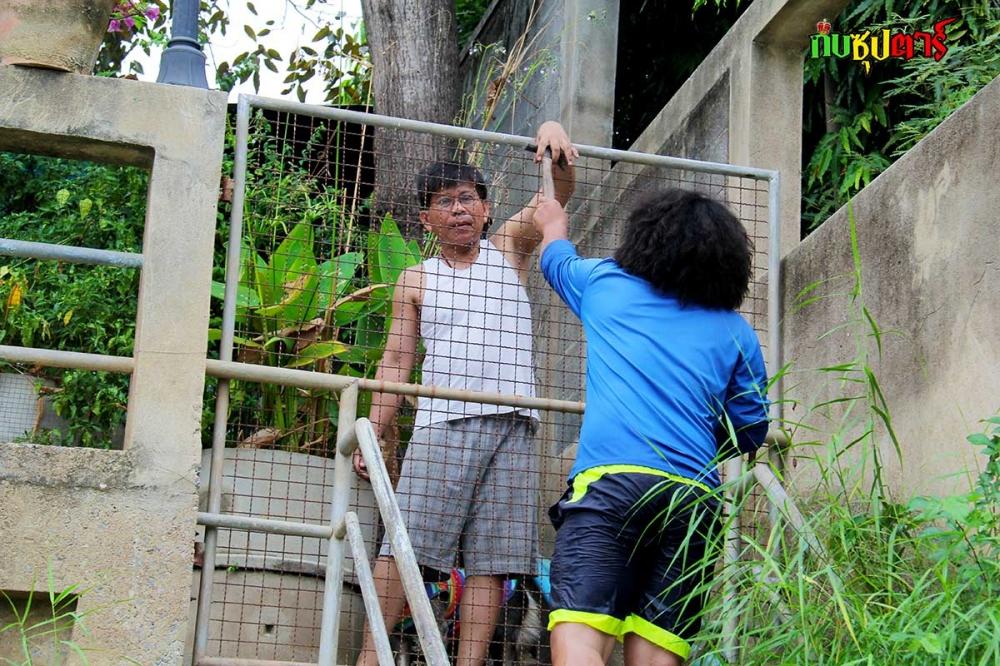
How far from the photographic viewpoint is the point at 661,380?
11.6ft

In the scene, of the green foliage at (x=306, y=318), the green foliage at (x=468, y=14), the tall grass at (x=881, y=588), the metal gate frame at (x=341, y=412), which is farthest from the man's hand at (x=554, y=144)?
the green foliage at (x=468, y=14)

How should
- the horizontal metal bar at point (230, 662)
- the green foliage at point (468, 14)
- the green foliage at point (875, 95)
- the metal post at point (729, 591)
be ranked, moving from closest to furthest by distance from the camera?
the metal post at point (729, 591)
the horizontal metal bar at point (230, 662)
the green foliage at point (875, 95)
the green foliage at point (468, 14)

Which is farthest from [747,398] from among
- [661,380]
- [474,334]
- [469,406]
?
[474,334]

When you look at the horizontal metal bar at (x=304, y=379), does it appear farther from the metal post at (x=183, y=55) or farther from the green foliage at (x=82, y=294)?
the green foliage at (x=82, y=294)

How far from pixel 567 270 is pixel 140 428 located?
1.26 m

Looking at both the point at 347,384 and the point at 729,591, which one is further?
the point at 347,384

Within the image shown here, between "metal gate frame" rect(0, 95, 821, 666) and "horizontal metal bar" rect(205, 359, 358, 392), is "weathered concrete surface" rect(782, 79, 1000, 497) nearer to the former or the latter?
"metal gate frame" rect(0, 95, 821, 666)

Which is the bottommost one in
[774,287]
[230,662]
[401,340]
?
[230,662]

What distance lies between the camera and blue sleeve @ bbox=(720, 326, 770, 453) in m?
3.70

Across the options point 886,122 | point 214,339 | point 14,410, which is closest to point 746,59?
point 886,122

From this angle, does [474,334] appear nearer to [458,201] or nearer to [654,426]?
[458,201]

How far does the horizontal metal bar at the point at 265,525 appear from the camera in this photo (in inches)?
160

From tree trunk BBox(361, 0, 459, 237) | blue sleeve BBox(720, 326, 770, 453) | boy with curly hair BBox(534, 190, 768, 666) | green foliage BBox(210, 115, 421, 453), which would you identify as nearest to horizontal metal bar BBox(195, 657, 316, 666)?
boy with curly hair BBox(534, 190, 768, 666)

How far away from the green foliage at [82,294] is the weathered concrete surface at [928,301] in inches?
113
